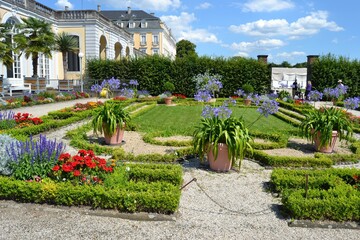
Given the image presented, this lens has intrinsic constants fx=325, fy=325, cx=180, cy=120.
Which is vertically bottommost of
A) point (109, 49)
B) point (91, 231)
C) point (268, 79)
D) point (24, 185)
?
point (91, 231)

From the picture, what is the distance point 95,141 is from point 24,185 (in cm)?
400

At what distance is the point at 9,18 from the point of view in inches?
881

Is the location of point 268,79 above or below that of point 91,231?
above

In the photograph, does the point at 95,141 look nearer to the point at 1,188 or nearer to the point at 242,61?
the point at 1,188

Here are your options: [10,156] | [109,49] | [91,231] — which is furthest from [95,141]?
[109,49]

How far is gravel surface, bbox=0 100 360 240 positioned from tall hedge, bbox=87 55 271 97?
21045 millimetres

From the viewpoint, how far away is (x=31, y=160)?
15.5ft

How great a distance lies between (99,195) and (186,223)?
3.70ft

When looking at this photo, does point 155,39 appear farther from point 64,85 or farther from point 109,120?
point 109,120

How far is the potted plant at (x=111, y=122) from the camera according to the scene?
295 inches

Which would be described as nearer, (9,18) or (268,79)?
(9,18)

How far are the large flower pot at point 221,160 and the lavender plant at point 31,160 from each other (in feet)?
8.38

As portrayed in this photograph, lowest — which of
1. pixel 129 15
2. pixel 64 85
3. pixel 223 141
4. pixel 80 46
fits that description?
pixel 223 141

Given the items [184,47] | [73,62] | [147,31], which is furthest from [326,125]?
[184,47]
